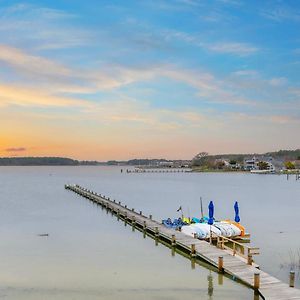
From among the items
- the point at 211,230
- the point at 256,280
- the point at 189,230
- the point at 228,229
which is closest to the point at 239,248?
the point at 228,229

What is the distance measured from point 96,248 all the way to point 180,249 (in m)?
6.27

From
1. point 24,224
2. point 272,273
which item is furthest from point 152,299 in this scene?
point 24,224

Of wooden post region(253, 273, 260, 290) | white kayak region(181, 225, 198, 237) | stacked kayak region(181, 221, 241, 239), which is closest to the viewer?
wooden post region(253, 273, 260, 290)

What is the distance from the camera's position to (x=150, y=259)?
92.8 feet

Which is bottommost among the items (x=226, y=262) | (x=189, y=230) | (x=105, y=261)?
(x=105, y=261)

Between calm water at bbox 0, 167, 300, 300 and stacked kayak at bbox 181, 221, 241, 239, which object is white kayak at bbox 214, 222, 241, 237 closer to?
stacked kayak at bbox 181, 221, 241, 239

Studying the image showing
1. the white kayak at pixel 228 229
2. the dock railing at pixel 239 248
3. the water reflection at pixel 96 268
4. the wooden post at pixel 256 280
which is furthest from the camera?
the white kayak at pixel 228 229

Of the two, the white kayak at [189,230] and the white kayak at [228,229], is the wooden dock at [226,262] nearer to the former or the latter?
the white kayak at [189,230]

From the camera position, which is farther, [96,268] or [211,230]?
[211,230]

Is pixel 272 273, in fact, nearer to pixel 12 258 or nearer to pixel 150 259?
pixel 150 259

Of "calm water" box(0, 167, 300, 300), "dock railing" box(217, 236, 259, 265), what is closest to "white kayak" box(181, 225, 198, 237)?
"calm water" box(0, 167, 300, 300)

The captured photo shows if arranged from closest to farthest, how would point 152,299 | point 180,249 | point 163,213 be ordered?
point 152,299, point 180,249, point 163,213

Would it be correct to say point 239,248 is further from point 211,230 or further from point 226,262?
point 226,262

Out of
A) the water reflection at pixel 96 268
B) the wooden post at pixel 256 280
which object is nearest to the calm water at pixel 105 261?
the water reflection at pixel 96 268
